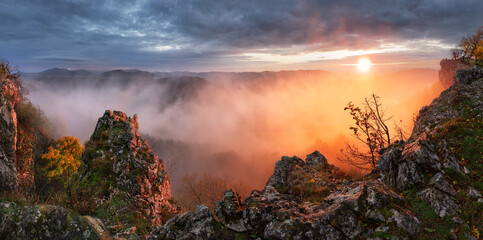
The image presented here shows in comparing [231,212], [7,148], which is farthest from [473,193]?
[7,148]

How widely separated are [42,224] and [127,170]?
12.6 metres

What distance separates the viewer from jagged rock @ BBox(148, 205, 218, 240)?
980 cm

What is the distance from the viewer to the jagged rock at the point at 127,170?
833 inches

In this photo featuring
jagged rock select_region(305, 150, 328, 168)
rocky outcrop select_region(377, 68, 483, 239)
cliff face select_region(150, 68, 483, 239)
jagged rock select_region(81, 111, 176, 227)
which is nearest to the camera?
cliff face select_region(150, 68, 483, 239)

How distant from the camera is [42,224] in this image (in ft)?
33.6

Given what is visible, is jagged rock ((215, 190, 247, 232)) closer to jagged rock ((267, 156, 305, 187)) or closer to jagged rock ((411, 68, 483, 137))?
jagged rock ((267, 156, 305, 187))

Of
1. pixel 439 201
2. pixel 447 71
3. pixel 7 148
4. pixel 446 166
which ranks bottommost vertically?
pixel 7 148

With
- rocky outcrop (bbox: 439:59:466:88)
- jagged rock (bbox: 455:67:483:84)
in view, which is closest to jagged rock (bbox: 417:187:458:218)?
jagged rock (bbox: 455:67:483:84)

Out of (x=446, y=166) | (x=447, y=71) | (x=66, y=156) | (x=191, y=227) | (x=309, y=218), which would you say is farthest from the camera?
(x=447, y=71)

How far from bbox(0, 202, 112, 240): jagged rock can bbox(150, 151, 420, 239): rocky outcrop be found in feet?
11.1

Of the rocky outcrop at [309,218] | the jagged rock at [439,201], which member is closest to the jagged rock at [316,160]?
the rocky outcrop at [309,218]

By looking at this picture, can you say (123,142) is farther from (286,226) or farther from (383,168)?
(383,168)

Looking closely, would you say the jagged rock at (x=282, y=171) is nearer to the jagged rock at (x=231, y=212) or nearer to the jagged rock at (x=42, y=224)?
the jagged rock at (x=231, y=212)

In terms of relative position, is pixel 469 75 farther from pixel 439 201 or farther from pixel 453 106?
pixel 439 201
